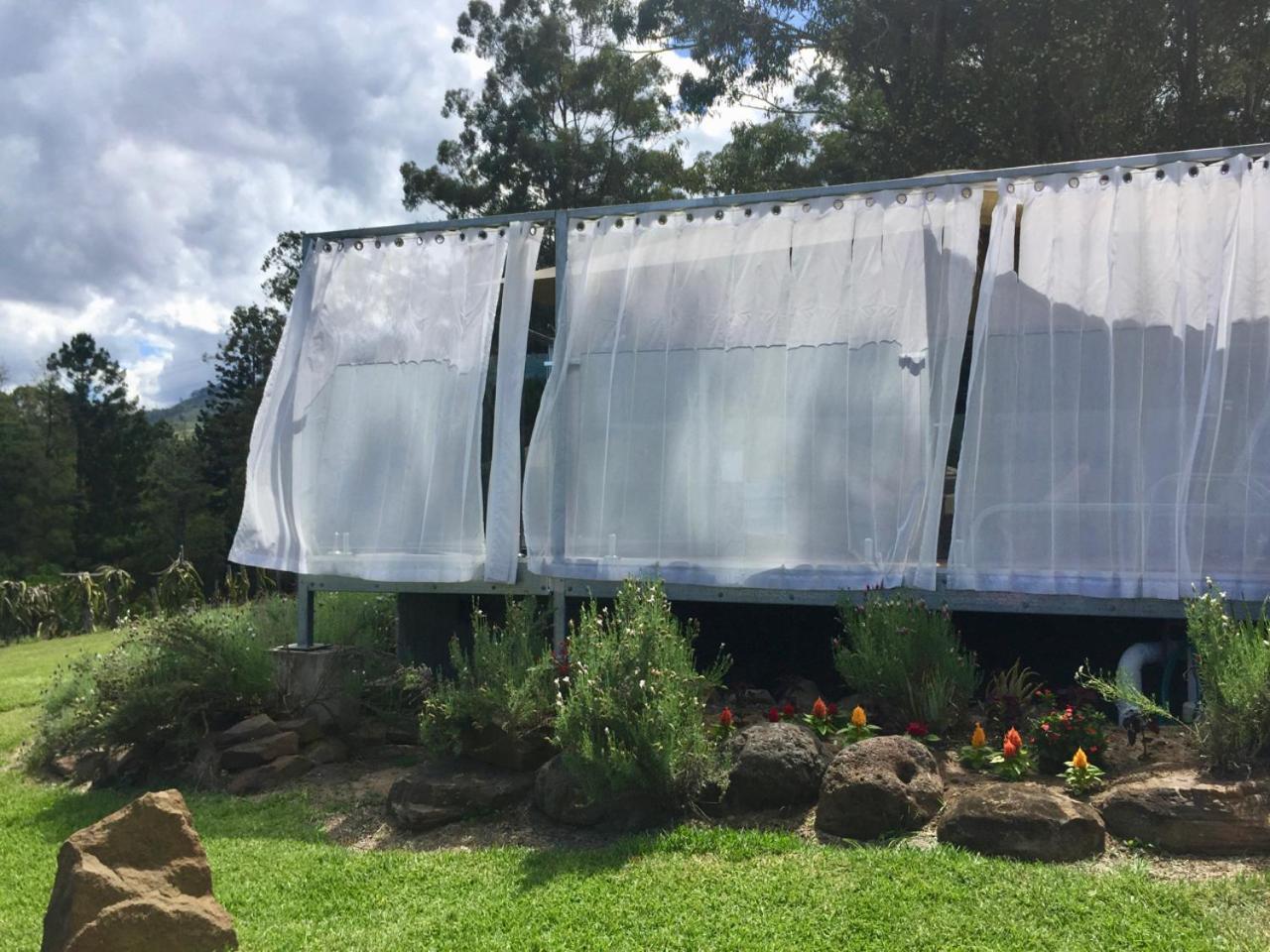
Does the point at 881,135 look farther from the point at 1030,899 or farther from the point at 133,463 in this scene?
the point at 133,463

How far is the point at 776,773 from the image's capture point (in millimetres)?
4461

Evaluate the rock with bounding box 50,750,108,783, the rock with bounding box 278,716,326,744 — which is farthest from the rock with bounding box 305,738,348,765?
the rock with bounding box 50,750,108,783

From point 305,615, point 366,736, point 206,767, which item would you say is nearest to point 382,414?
point 305,615

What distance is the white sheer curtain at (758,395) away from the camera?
18.6 feet

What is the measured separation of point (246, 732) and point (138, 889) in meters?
2.61

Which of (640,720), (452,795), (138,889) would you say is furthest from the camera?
(452,795)

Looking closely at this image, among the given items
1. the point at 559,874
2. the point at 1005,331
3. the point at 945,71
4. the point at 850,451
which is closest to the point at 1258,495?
the point at 1005,331

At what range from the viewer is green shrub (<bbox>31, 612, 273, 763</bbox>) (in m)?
6.00

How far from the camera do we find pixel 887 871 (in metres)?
3.82

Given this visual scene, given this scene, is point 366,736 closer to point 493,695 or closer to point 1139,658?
point 493,695

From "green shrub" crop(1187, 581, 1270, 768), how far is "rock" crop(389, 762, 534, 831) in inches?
114

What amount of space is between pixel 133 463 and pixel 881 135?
2797 centimetres

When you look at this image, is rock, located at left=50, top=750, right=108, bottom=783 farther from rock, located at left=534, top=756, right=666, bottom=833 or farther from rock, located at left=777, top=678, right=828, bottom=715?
rock, located at left=777, top=678, right=828, bottom=715

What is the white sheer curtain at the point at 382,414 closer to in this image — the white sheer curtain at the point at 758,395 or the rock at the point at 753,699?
the white sheer curtain at the point at 758,395
